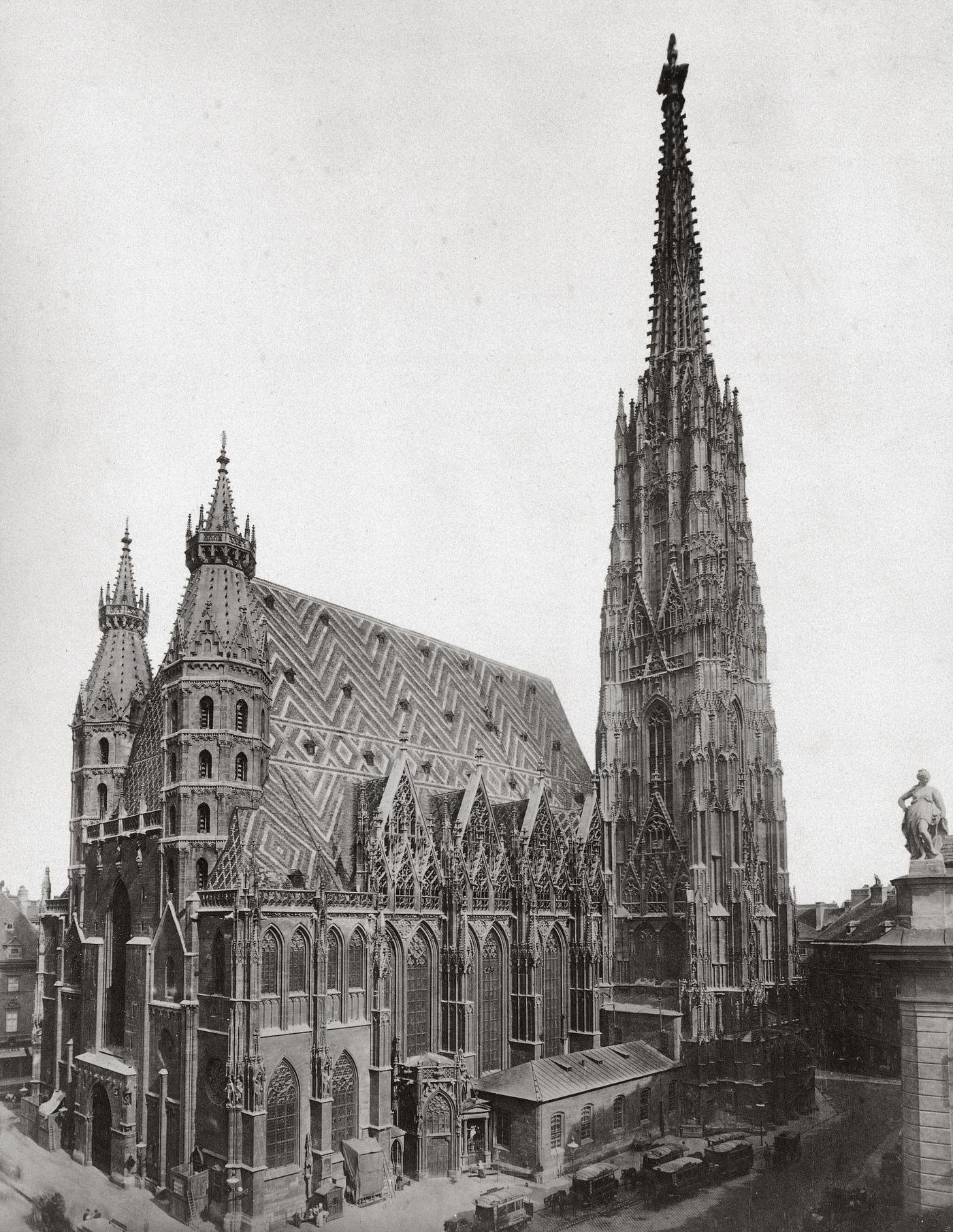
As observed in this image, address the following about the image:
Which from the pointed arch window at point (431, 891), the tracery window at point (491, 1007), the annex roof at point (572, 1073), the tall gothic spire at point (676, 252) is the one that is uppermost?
the tall gothic spire at point (676, 252)

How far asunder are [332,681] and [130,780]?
1121 cm

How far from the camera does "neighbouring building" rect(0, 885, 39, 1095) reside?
58.7 meters

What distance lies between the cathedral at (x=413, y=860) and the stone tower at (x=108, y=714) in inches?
5.8

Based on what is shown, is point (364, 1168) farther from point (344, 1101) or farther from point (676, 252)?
point (676, 252)

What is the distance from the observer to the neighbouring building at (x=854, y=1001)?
6450 cm

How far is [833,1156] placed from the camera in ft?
146

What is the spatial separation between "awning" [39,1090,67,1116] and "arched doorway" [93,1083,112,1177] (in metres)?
2.88

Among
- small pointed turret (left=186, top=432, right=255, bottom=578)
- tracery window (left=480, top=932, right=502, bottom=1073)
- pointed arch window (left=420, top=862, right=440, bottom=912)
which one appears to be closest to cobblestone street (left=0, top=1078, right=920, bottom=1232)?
tracery window (left=480, top=932, right=502, bottom=1073)

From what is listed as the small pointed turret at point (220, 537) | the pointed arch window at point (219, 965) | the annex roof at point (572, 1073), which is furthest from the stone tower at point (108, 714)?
the annex roof at point (572, 1073)

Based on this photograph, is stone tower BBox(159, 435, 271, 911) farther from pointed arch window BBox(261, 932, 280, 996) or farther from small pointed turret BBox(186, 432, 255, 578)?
pointed arch window BBox(261, 932, 280, 996)

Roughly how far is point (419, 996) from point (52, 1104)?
54.7 feet

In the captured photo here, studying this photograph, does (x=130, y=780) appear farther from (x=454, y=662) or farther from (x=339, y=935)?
(x=454, y=662)

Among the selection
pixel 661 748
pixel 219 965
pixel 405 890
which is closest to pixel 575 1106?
pixel 405 890

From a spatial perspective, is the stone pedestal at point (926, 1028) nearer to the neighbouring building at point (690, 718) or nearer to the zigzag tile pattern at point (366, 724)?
the zigzag tile pattern at point (366, 724)
